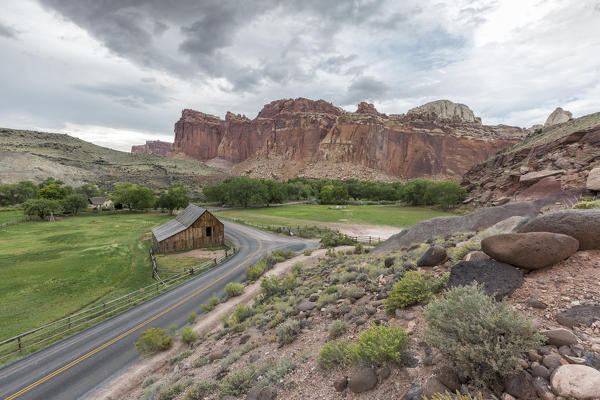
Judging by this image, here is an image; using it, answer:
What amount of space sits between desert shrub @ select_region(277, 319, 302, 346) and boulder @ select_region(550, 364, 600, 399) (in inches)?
223

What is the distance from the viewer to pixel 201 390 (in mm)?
6332

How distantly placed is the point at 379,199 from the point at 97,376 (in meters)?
99.5

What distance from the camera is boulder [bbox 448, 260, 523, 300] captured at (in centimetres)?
→ 487

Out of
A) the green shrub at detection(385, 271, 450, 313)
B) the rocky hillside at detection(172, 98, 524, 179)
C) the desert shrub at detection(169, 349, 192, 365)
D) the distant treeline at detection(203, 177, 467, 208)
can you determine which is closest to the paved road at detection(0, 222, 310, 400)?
the desert shrub at detection(169, 349, 192, 365)

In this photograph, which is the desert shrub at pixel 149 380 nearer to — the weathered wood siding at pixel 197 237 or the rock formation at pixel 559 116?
the weathered wood siding at pixel 197 237

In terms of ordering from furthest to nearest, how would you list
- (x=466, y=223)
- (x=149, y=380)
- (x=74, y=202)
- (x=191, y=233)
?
(x=74, y=202), (x=191, y=233), (x=466, y=223), (x=149, y=380)

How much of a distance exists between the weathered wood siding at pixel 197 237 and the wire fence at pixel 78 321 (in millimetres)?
7094

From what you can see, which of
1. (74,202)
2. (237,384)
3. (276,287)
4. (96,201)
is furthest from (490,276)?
(96,201)

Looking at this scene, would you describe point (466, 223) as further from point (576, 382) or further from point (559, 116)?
point (559, 116)

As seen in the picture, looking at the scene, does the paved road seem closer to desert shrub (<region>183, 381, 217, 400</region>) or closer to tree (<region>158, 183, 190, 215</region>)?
desert shrub (<region>183, 381, 217, 400</region>)

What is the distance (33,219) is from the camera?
2039 inches

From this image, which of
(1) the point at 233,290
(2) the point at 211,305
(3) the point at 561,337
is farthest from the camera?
(1) the point at 233,290

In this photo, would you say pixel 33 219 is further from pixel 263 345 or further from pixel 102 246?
pixel 263 345

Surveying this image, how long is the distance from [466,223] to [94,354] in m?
21.4
